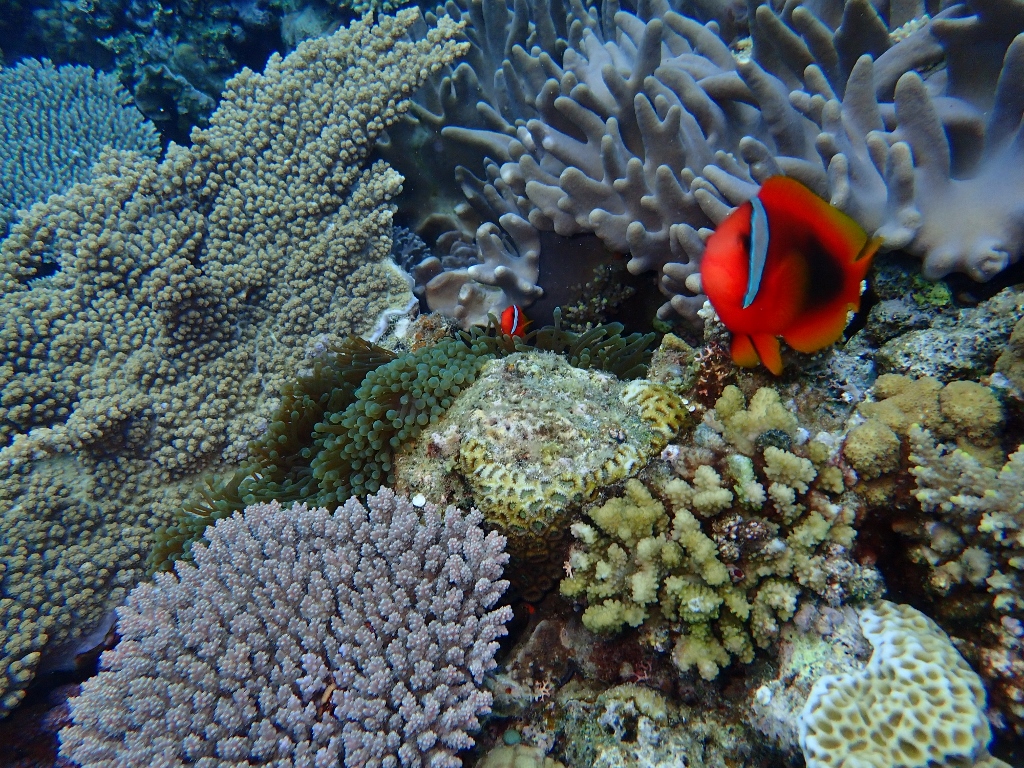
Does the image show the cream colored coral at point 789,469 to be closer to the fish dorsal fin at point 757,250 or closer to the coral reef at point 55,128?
the fish dorsal fin at point 757,250

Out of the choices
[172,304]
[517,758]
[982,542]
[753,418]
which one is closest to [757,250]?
[753,418]

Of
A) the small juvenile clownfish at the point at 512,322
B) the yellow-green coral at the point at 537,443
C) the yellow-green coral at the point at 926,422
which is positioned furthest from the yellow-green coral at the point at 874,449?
the small juvenile clownfish at the point at 512,322

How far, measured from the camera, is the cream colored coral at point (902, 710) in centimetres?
163

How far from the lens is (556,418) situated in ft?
8.02

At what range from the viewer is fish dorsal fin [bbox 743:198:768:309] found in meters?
1.71

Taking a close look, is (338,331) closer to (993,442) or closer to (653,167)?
→ (653,167)

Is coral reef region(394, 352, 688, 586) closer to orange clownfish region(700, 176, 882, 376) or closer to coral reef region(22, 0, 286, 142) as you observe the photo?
orange clownfish region(700, 176, 882, 376)

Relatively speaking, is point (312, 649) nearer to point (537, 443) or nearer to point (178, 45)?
point (537, 443)

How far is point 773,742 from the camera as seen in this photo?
1932 mm

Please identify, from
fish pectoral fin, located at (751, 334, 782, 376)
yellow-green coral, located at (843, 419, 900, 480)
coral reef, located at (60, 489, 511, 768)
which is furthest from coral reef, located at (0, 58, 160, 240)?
yellow-green coral, located at (843, 419, 900, 480)

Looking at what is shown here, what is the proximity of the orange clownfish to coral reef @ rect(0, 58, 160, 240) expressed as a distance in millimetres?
5816

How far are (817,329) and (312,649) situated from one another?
7.51 feet

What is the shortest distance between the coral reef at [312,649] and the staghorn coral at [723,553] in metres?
0.47

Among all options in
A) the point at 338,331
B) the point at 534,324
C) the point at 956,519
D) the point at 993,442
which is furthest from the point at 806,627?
the point at 338,331
